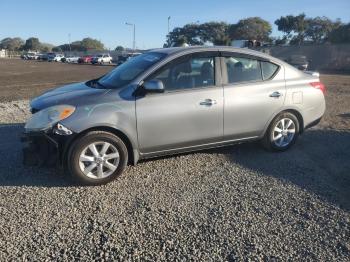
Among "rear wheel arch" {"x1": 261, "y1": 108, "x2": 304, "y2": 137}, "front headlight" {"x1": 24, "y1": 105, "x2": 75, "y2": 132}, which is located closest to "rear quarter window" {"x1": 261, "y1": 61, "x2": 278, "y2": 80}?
"rear wheel arch" {"x1": 261, "y1": 108, "x2": 304, "y2": 137}

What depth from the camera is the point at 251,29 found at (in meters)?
88.7

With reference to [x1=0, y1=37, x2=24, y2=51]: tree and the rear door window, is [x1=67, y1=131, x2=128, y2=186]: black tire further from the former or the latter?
[x1=0, y1=37, x2=24, y2=51]: tree

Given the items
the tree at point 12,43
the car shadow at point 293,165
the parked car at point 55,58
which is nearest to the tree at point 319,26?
the parked car at point 55,58

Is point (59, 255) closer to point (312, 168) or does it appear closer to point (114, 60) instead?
point (312, 168)

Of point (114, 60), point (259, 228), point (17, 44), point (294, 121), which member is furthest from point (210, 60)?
point (17, 44)

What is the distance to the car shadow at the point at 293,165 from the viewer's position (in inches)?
205

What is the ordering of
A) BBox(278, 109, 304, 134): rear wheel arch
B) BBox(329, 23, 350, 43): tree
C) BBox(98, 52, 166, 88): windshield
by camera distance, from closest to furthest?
BBox(98, 52, 166, 88): windshield → BBox(278, 109, 304, 134): rear wheel arch → BBox(329, 23, 350, 43): tree

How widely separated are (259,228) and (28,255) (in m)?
2.13

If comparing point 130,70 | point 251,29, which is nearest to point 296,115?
point 130,70

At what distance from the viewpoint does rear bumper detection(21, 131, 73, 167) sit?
500cm

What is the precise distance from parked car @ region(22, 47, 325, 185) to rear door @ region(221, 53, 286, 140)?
0.05 ft

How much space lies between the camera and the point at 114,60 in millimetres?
64625

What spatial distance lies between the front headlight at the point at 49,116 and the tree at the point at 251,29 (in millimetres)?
84451

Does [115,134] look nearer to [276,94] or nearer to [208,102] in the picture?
[208,102]
